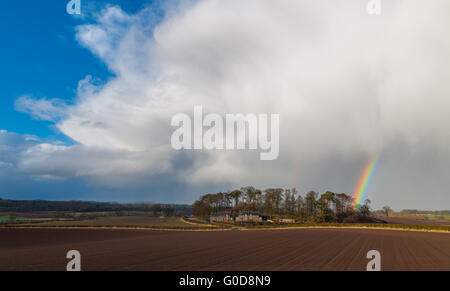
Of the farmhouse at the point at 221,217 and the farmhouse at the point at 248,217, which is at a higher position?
the farmhouse at the point at 248,217

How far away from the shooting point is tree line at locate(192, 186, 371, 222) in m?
142

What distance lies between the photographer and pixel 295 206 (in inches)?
7023

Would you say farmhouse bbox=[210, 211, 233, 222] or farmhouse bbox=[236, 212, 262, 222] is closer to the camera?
farmhouse bbox=[236, 212, 262, 222]

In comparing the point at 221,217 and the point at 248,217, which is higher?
the point at 248,217

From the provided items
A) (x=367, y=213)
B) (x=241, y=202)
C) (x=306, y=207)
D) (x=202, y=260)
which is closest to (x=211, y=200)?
(x=241, y=202)

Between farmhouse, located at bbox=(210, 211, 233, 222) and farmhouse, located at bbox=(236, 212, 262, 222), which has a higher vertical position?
farmhouse, located at bbox=(236, 212, 262, 222)

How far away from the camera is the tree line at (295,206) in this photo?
5576 inches
